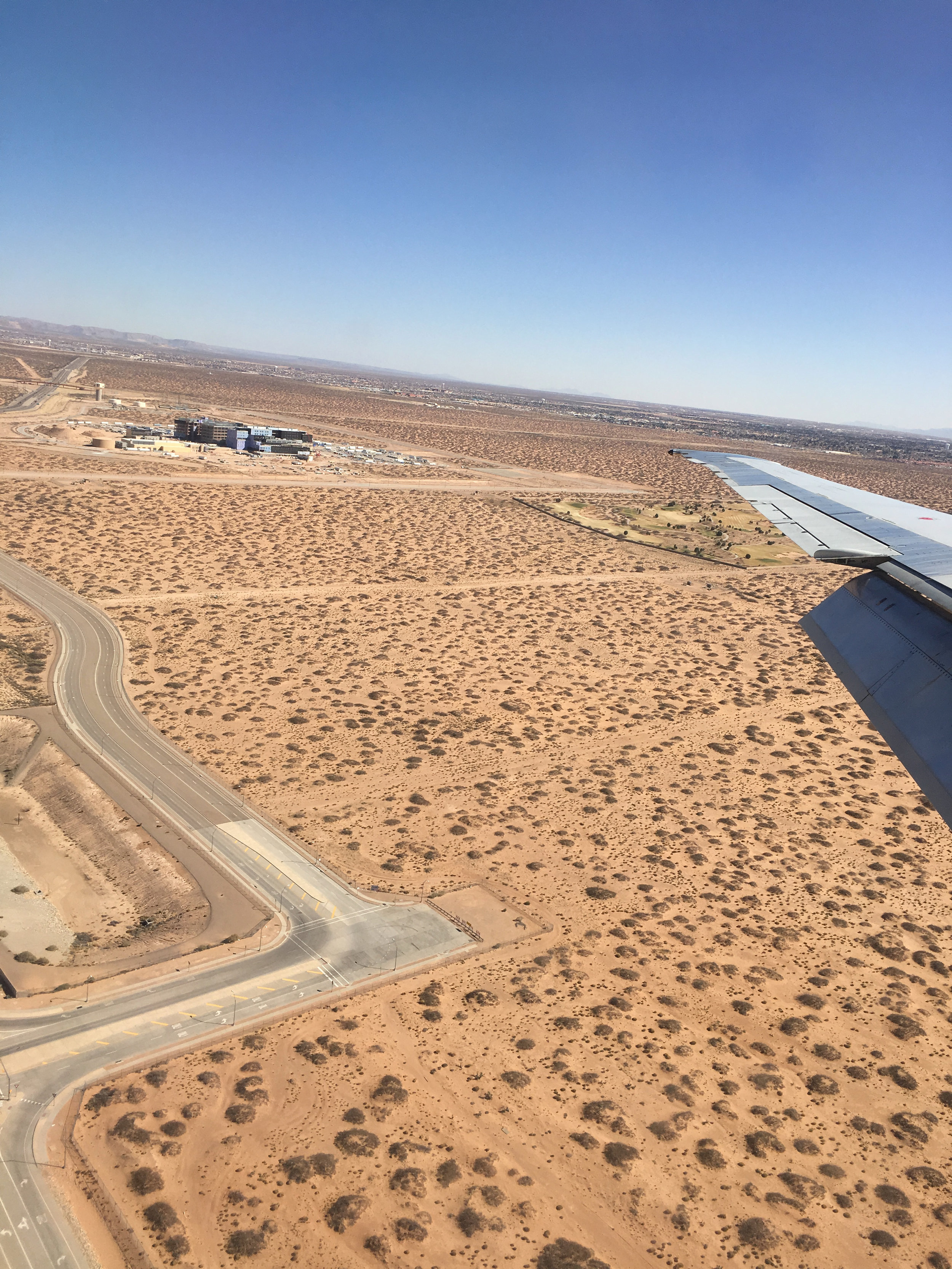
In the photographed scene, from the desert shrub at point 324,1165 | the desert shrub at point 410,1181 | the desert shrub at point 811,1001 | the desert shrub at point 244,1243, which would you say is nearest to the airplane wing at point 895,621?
the desert shrub at point 410,1181

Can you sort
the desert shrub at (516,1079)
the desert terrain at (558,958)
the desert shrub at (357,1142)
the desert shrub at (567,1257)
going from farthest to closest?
the desert shrub at (516,1079)
the desert shrub at (357,1142)
the desert terrain at (558,958)
the desert shrub at (567,1257)

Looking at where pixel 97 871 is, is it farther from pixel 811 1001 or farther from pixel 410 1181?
pixel 811 1001

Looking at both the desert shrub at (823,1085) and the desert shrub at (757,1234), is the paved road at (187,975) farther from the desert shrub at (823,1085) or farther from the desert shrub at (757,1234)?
the desert shrub at (757,1234)

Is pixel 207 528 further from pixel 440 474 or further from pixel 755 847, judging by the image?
pixel 755 847

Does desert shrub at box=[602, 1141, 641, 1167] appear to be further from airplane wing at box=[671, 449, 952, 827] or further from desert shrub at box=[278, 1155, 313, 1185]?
airplane wing at box=[671, 449, 952, 827]

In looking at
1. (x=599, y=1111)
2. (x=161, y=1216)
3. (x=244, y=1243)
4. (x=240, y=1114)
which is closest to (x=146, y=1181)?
(x=161, y=1216)

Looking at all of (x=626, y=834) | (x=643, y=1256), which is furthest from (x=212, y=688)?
(x=643, y=1256)
